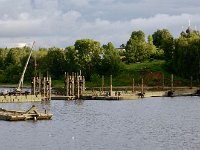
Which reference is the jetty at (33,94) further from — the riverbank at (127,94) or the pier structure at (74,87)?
the pier structure at (74,87)

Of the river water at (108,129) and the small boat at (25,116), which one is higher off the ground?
the small boat at (25,116)

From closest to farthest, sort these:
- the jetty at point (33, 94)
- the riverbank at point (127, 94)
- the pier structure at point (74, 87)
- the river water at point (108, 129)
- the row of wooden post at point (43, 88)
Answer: the river water at point (108, 129), the jetty at point (33, 94), the row of wooden post at point (43, 88), the pier structure at point (74, 87), the riverbank at point (127, 94)

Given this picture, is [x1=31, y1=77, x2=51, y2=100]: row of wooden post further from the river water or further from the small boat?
the small boat

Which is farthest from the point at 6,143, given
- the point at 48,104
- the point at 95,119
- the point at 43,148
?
the point at 48,104

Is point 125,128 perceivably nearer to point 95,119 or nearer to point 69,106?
point 95,119

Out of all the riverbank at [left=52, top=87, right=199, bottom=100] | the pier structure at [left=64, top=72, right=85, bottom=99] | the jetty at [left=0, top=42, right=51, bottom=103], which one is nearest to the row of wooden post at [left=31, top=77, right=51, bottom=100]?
the jetty at [left=0, top=42, right=51, bottom=103]

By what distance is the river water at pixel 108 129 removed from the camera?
236 ft

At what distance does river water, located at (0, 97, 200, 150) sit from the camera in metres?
72.1

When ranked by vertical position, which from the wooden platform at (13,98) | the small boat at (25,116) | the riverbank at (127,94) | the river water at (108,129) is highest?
the riverbank at (127,94)

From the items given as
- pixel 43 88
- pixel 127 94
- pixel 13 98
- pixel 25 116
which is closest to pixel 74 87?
pixel 43 88

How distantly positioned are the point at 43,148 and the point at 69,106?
62394mm

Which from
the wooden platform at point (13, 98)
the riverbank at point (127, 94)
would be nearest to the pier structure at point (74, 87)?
the riverbank at point (127, 94)

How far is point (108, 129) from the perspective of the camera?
8738 centimetres

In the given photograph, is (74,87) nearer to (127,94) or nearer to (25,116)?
(127,94)
